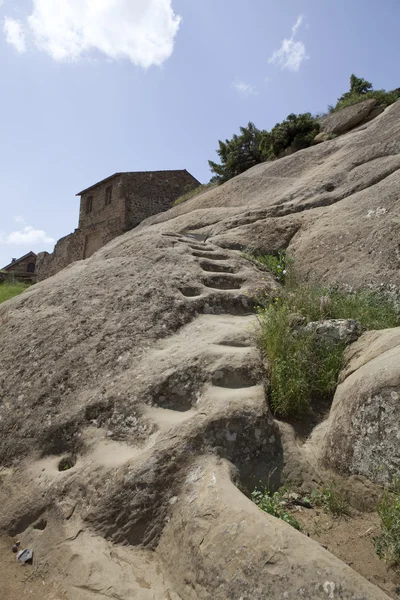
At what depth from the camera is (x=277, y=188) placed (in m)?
8.45

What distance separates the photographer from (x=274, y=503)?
2814mm

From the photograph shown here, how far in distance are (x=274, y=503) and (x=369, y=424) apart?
2.57 feet

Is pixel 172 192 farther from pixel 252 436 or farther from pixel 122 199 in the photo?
pixel 252 436

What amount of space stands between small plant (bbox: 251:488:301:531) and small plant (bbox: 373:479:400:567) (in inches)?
18.0

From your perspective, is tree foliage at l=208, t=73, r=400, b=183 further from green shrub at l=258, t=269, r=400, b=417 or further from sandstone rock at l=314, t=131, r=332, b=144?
green shrub at l=258, t=269, r=400, b=417

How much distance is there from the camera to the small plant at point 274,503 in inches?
104

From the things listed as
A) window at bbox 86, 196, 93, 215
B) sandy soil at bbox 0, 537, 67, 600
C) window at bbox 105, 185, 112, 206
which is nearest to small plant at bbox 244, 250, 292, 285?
sandy soil at bbox 0, 537, 67, 600

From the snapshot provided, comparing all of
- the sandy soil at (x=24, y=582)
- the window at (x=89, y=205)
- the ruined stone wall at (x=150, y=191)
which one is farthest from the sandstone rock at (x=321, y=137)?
the window at (x=89, y=205)

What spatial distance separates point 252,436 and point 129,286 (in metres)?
2.79

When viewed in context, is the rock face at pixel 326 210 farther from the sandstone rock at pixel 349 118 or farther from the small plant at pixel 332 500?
the small plant at pixel 332 500

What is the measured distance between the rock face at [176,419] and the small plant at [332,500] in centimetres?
15

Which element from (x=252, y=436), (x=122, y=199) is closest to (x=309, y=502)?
(x=252, y=436)

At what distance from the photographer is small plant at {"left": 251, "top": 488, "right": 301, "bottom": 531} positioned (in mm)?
2648

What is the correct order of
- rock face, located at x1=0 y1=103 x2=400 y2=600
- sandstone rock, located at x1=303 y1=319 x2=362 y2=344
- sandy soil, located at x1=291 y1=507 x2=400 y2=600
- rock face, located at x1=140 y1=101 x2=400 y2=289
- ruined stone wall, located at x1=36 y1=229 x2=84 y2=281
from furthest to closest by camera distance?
1. ruined stone wall, located at x1=36 y1=229 x2=84 y2=281
2. rock face, located at x1=140 y1=101 x2=400 y2=289
3. sandstone rock, located at x1=303 y1=319 x2=362 y2=344
4. rock face, located at x1=0 y1=103 x2=400 y2=600
5. sandy soil, located at x1=291 y1=507 x2=400 y2=600
